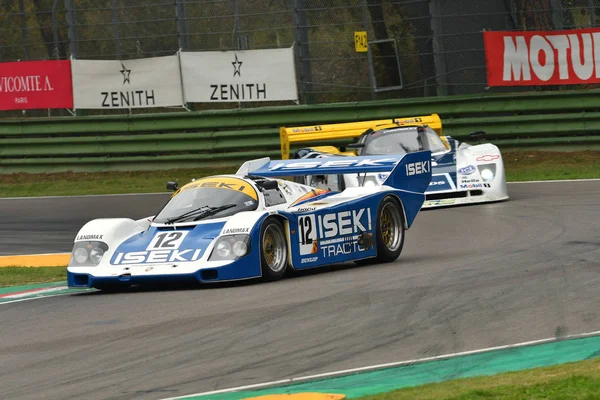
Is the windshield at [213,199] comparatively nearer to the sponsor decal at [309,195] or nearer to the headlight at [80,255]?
the sponsor decal at [309,195]

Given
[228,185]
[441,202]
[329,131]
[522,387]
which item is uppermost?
[329,131]

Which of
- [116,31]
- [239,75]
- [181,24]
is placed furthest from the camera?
[116,31]

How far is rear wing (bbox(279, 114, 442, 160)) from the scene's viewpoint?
18977mm

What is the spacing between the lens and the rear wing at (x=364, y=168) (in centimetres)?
1273

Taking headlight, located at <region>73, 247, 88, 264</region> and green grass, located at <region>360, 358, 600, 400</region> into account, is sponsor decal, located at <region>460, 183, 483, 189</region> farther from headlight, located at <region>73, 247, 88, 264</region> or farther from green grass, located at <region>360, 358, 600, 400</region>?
green grass, located at <region>360, 358, 600, 400</region>

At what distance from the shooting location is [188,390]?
6.44 meters

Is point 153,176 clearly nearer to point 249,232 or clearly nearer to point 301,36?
point 301,36

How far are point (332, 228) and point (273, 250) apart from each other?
2.95 feet

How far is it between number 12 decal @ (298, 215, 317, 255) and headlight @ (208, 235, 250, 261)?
36.6 inches

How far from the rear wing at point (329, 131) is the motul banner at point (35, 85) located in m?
7.38

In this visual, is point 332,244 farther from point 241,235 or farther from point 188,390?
point 188,390

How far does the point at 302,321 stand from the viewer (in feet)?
27.6

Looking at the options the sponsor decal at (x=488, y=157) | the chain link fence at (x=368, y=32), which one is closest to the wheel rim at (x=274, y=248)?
the sponsor decal at (x=488, y=157)

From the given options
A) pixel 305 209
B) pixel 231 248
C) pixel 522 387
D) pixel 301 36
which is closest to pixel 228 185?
pixel 305 209
